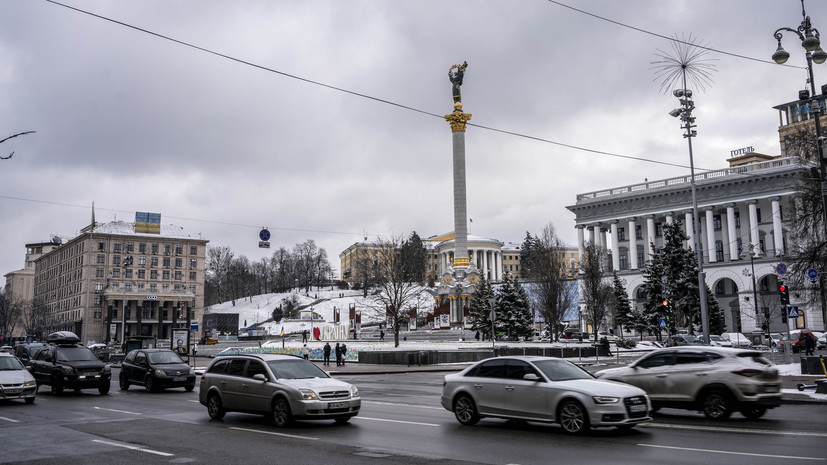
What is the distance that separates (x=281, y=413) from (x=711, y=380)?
→ 31.7ft

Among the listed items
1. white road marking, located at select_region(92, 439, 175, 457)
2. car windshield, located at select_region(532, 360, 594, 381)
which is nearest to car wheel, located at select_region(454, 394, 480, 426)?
car windshield, located at select_region(532, 360, 594, 381)

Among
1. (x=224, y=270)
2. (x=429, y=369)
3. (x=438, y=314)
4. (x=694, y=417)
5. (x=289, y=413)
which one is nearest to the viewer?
(x=289, y=413)

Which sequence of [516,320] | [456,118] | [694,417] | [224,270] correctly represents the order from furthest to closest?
[224,270]
[456,118]
[516,320]
[694,417]

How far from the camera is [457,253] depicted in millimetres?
92375

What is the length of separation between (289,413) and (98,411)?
7.40m

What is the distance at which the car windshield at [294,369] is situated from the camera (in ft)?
48.0

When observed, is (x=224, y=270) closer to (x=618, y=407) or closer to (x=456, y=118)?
(x=456, y=118)

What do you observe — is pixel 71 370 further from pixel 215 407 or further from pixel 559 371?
pixel 559 371

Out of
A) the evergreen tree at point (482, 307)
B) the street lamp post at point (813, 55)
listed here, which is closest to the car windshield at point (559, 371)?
the street lamp post at point (813, 55)

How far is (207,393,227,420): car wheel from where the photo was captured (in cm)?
1563

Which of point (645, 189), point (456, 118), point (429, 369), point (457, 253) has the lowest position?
point (429, 369)

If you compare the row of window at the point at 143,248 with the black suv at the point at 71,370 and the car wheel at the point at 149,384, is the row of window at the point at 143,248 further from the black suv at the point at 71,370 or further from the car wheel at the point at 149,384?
the car wheel at the point at 149,384

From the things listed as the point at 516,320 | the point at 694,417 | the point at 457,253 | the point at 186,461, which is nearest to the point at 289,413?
the point at 186,461

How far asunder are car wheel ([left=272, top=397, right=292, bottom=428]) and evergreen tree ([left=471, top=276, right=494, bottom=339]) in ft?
170
